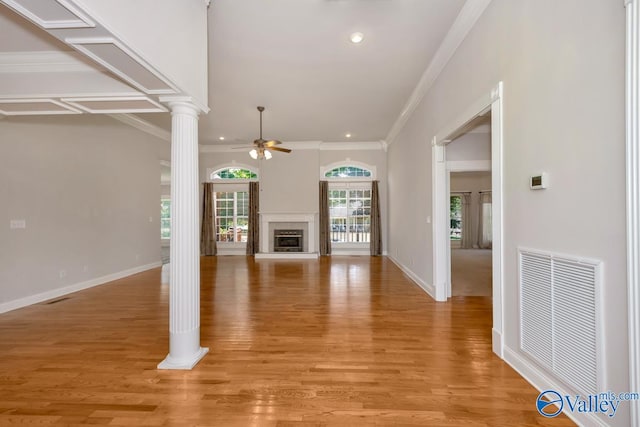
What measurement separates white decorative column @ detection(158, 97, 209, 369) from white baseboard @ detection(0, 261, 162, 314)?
3.31 metres

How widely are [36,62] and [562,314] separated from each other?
16.0 feet

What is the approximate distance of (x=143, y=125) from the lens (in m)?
6.58

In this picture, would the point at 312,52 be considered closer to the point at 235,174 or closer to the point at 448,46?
the point at 448,46

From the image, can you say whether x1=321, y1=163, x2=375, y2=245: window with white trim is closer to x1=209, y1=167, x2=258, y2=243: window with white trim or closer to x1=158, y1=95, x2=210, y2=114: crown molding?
x1=209, y1=167, x2=258, y2=243: window with white trim

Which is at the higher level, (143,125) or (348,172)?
(143,125)

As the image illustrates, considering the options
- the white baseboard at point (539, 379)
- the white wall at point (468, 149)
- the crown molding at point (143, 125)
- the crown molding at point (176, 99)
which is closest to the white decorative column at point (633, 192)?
the white baseboard at point (539, 379)

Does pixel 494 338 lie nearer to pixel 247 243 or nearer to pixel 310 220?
pixel 310 220

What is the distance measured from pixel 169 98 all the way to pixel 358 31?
223cm

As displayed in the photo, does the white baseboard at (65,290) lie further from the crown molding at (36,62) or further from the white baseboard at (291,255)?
the crown molding at (36,62)

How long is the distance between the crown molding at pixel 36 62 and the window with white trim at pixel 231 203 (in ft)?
21.8

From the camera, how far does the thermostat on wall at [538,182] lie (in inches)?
78.7

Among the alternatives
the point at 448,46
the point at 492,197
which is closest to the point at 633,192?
the point at 492,197

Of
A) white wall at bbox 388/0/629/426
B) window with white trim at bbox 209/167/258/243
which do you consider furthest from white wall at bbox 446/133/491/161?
window with white trim at bbox 209/167/258/243

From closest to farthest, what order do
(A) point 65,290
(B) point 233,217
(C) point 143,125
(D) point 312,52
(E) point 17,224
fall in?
(D) point 312,52 < (E) point 17,224 < (A) point 65,290 < (C) point 143,125 < (B) point 233,217
